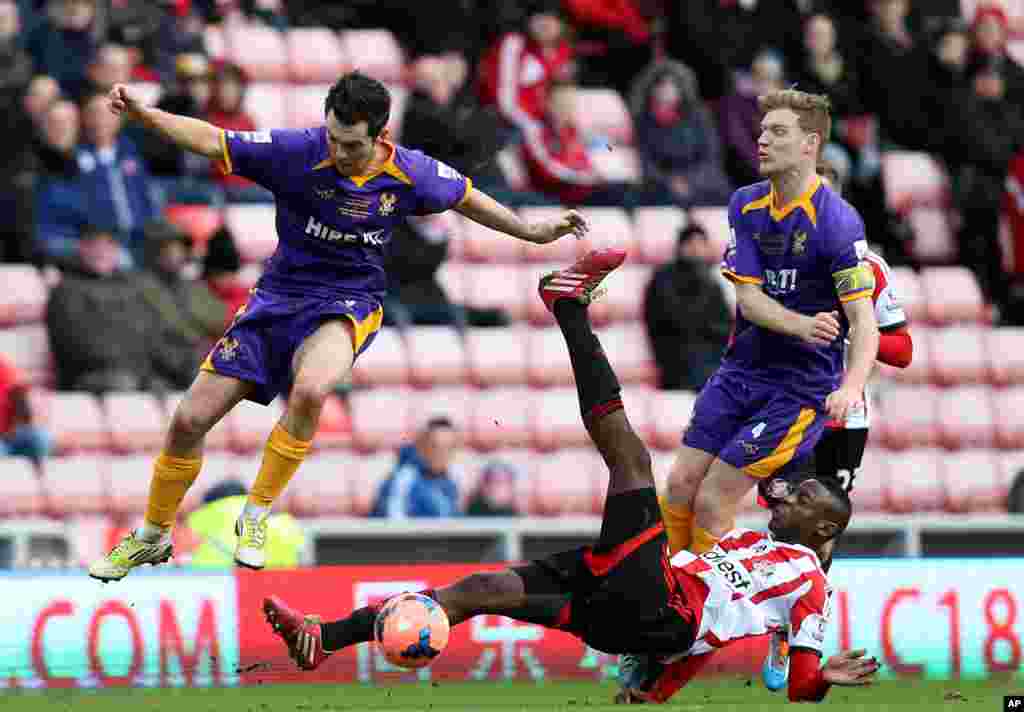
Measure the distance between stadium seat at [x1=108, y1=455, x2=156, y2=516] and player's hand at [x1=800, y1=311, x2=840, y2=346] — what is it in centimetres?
507

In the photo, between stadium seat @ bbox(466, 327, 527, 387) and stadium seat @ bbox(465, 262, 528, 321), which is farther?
stadium seat @ bbox(465, 262, 528, 321)

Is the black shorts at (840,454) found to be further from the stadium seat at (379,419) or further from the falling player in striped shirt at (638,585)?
the stadium seat at (379,419)

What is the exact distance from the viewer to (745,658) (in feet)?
38.0

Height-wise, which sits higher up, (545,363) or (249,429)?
(545,363)

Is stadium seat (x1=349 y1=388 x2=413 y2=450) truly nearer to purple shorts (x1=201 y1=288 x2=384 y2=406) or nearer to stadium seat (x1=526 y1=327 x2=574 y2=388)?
stadium seat (x1=526 y1=327 x2=574 y2=388)

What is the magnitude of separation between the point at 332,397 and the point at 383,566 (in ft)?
8.02

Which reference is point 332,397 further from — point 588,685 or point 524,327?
point 588,685

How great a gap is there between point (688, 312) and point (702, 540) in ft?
15.7

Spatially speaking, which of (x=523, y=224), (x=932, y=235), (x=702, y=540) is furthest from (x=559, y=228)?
(x=932, y=235)

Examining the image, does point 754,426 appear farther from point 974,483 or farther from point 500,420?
point 974,483

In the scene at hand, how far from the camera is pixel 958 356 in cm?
1588

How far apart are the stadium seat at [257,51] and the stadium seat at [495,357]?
2451 mm

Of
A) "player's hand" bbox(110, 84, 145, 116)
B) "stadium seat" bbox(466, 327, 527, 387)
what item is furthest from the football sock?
"stadium seat" bbox(466, 327, 527, 387)

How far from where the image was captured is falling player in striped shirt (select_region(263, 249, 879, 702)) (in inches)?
333
